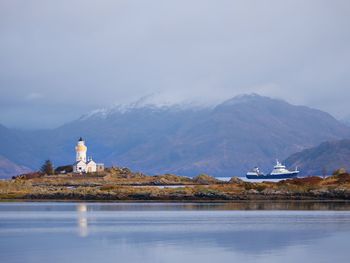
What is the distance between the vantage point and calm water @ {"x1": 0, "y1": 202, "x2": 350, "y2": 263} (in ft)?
132

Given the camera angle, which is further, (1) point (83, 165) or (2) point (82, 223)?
(1) point (83, 165)

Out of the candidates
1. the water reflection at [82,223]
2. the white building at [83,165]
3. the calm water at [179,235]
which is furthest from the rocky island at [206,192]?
the white building at [83,165]

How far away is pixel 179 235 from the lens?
5116 centimetres

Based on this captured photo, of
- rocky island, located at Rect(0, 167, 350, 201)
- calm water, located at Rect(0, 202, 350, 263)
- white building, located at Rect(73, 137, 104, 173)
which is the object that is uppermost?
white building, located at Rect(73, 137, 104, 173)

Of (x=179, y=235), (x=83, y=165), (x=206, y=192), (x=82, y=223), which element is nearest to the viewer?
(x=179, y=235)

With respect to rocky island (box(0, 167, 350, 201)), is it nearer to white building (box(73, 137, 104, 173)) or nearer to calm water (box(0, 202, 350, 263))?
calm water (box(0, 202, 350, 263))

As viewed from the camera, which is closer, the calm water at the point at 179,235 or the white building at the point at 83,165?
the calm water at the point at 179,235

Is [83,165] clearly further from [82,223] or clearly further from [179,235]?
[179,235]

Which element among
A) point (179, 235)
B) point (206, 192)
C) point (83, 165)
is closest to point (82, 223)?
point (179, 235)

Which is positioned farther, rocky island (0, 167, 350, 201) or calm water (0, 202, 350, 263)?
rocky island (0, 167, 350, 201)

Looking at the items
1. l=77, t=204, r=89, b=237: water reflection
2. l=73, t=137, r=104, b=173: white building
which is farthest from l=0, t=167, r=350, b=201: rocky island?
l=73, t=137, r=104, b=173: white building

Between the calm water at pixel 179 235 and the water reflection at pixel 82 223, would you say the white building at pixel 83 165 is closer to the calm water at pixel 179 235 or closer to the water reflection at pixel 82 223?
the water reflection at pixel 82 223

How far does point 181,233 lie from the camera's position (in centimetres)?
5256

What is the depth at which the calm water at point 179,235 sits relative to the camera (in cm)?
4031
